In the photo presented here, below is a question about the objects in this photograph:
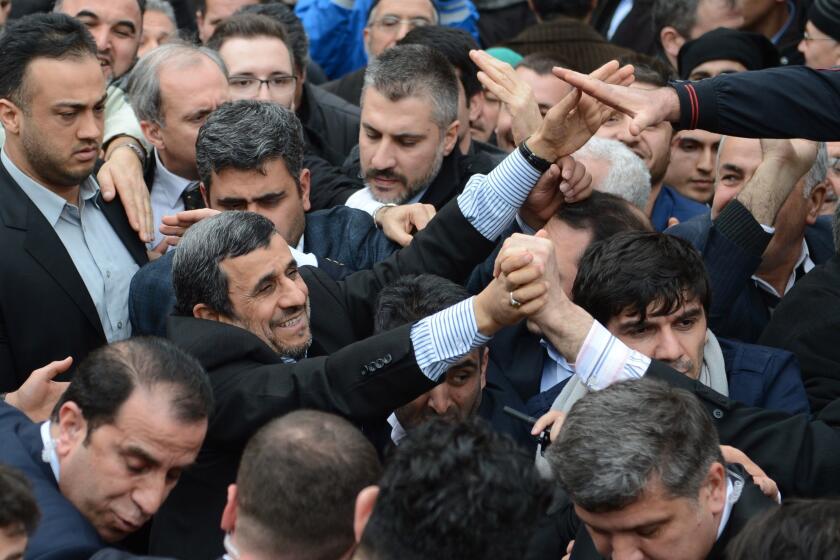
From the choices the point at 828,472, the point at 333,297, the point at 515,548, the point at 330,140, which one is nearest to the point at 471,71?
the point at 330,140

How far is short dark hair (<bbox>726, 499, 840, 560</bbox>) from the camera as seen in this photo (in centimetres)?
316

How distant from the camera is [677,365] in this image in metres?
4.73

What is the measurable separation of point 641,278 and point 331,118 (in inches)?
139

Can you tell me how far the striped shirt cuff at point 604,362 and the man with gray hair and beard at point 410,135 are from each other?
211 cm

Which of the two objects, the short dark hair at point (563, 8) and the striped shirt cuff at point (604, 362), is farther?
the short dark hair at point (563, 8)

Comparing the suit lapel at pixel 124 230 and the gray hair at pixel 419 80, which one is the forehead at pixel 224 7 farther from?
the suit lapel at pixel 124 230

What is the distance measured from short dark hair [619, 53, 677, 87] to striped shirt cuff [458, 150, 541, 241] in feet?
7.26

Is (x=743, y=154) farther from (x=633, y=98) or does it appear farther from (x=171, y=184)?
(x=171, y=184)

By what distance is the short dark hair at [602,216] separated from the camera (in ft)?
18.0

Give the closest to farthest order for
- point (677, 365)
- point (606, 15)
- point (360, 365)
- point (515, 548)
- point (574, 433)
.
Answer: point (515, 548)
point (574, 433)
point (360, 365)
point (677, 365)
point (606, 15)

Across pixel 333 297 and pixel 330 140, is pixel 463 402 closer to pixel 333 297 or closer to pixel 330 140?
pixel 333 297

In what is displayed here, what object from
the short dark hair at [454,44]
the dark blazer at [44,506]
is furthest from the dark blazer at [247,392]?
the short dark hair at [454,44]

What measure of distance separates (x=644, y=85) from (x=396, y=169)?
1.55 m

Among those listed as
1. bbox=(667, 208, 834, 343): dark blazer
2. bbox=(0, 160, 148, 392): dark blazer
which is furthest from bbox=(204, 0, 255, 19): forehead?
bbox=(667, 208, 834, 343): dark blazer
